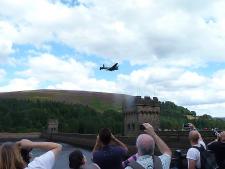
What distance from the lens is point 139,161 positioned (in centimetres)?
529

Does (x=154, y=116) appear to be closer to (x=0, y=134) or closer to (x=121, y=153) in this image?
(x=121, y=153)

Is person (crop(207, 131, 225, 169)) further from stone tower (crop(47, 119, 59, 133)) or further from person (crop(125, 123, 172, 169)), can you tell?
stone tower (crop(47, 119, 59, 133))

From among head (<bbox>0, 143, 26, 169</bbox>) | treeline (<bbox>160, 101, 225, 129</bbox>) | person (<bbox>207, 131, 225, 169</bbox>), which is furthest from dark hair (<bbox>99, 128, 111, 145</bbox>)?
treeline (<bbox>160, 101, 225, 129</bbox>)

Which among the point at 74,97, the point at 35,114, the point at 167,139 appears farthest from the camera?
the point at 74,97

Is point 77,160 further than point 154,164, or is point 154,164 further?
point 77,160

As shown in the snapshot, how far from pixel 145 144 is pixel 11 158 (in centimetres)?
138

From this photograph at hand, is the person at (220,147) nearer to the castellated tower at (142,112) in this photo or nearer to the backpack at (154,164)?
the backpack at (154,164)

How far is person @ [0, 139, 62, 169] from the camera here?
4.75 meters

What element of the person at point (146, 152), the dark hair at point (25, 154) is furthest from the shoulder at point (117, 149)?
the dark hair at point (25, 154)

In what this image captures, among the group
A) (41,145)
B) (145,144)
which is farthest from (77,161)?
(145,144)

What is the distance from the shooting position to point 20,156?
15.7ft

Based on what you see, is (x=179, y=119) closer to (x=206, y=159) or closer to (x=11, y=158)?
(x=206, y=159)

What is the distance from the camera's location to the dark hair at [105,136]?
6.95 meters

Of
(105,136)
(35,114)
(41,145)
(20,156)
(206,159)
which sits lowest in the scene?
(206,159)
